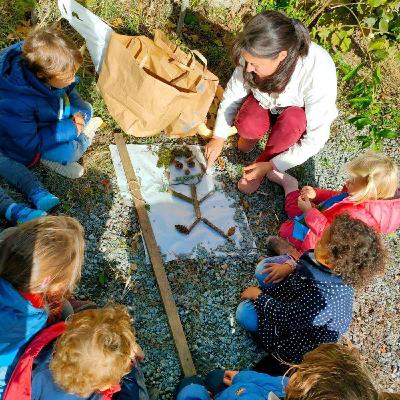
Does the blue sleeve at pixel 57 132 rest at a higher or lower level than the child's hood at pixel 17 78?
lower

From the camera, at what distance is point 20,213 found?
2.99 m

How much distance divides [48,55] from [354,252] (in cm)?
203

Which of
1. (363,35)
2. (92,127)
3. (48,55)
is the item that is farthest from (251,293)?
(363,35)

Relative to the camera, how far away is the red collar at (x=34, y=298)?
2250 mm

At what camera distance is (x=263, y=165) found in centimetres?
369

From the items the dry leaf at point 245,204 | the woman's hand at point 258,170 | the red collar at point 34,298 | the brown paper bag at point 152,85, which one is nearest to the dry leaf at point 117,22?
the brown paper bag at point 152,85

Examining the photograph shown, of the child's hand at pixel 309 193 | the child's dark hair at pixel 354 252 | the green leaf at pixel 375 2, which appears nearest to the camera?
the child's dark hair at pixel 354 252

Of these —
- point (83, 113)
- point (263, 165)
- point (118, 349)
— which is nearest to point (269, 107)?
point (263, 165)

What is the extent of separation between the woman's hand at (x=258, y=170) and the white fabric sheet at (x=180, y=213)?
0.23m

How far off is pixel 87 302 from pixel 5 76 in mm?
1419

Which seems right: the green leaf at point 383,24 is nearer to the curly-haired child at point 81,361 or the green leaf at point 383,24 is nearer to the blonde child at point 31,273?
the blonde child at point 31,273

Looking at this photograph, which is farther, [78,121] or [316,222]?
[78,121]

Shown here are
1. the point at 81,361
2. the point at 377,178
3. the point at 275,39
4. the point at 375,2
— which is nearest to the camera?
the point at 81,361

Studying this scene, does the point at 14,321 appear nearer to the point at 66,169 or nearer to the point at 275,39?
the point at 66,169
